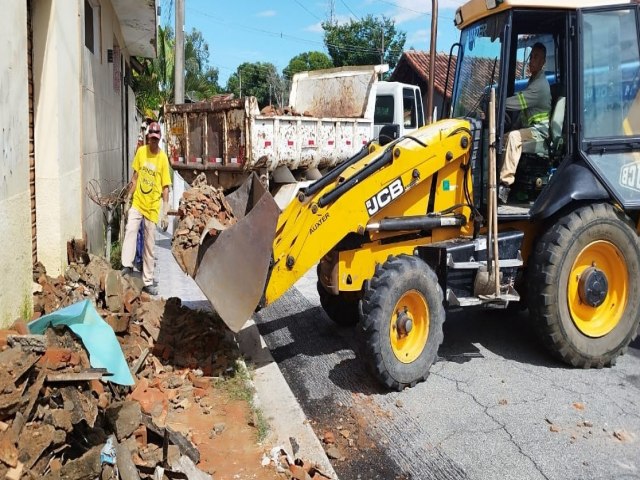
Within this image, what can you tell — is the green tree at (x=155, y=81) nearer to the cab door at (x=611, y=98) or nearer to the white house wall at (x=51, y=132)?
the white house wall at (x=51, y=132)

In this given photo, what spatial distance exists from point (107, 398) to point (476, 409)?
2657 mm

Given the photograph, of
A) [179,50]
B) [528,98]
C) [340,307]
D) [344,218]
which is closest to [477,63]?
[528,98]

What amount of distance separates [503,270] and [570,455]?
180cm

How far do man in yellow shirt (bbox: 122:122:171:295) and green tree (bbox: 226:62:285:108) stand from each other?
47520 millimetres

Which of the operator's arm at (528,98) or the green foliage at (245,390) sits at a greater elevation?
the operator's arm at (528,98)

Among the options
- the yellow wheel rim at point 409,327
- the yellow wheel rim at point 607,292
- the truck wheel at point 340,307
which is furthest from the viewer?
the truck wheel at point 340,307

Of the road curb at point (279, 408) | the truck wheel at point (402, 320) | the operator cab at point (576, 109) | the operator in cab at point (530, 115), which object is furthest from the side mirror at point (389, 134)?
the road curb at point (279, 408)

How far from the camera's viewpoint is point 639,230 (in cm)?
609

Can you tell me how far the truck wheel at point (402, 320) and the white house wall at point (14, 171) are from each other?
2.50m

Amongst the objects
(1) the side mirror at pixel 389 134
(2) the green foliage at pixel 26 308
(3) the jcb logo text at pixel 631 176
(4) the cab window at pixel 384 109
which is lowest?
(2) the green foliage at pixel 26 308

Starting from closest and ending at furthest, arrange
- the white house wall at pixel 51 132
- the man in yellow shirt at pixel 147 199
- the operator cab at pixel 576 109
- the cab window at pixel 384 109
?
the operator cab at pixel 576 109, the white house wall at pixel 51 132, the man in yellow shirt at pixel 147 199, the cab window at pixel 384 109

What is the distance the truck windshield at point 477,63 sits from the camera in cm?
581

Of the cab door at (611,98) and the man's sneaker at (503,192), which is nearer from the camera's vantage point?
the cab door at (611,98)

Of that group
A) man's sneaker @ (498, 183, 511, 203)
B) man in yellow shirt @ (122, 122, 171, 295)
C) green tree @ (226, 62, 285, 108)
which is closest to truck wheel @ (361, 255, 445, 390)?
man's sneaker @ (498, 183, 511, 203)
